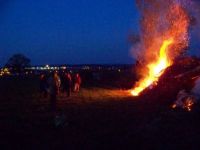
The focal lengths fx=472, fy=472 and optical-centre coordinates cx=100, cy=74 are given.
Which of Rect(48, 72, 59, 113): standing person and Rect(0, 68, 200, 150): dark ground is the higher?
Rect(48, 72, 59, 113): standing person

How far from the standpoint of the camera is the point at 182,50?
44.4 metres

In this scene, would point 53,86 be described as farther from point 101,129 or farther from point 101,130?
point 101,130

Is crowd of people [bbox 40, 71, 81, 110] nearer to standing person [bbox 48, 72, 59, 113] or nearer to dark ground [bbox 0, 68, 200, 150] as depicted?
standing person [bbox 48, 72, 59, 113]

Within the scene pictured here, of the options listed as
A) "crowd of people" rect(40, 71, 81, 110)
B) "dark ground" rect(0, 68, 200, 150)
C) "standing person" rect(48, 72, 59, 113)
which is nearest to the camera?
"dark ground" rect(0, 68, 200, 150)

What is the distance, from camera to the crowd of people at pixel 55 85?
80.9 feet

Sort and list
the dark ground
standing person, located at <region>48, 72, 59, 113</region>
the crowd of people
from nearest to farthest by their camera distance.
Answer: the dark ground, standing person, located at <region>48, 72, 59, 113</region>, the crowd of people

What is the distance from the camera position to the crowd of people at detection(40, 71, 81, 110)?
24.7 m

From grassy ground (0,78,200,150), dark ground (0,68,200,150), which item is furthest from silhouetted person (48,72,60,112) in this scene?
grassy ground (0,78,200,150)

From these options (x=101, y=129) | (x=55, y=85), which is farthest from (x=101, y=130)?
(x=55, y=85)

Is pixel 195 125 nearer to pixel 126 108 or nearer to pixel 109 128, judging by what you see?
pixel 109 128

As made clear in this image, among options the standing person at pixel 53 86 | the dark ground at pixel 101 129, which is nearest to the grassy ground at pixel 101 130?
the dark ground at pixel 101 129

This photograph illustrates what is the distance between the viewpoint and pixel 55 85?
2462 centimetres

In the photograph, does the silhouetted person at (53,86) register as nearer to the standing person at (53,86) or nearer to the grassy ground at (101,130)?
the standing person at (53,86)

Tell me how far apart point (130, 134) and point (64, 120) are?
384 cm
